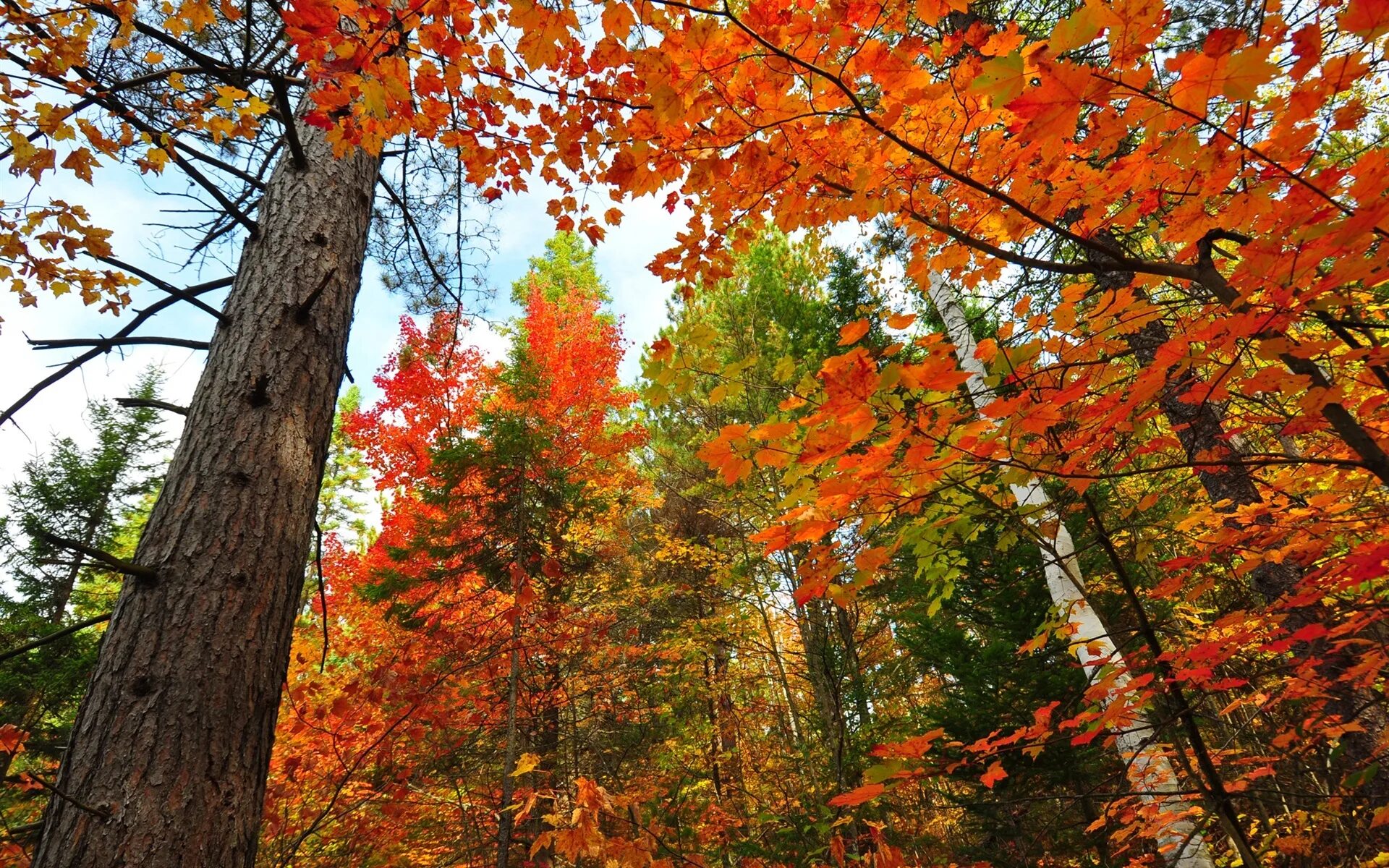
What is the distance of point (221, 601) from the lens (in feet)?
4.95

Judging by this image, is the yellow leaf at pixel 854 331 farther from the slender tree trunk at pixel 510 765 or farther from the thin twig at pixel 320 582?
the slender tree trunk at pixel 510 765

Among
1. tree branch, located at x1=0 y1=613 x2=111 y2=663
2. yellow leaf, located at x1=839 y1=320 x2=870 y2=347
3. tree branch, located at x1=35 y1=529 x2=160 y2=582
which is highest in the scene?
yellow leaf, located at x1=839 y1=320 x2=870 y2=347

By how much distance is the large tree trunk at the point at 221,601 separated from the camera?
128cm

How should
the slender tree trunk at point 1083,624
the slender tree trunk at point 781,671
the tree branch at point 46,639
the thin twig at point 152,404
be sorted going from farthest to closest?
the slender tree trunk at point 781,671 < the slender tree trunk at point 1083,624 < the thin twig at point 152,404 < the tree branch at point 46,639

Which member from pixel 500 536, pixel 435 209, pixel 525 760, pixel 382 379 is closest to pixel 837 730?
pixel 525 760

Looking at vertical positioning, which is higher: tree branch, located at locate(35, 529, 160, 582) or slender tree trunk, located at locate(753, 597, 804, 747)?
slender tree trunk, located at locate(753, 597, 804, 747)

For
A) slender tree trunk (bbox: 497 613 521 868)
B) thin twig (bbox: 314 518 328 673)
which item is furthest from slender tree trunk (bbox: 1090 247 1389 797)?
slender tree trunk (bbox: 497 613 521 868)

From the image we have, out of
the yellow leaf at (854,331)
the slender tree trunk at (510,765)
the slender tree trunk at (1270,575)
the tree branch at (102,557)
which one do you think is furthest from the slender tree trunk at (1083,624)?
the slender tree trunk at (510,765)

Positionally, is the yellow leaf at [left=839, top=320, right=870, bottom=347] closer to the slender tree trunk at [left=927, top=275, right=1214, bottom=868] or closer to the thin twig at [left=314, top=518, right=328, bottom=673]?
the slender tree trunk at [left=927, top=275, right=1214, bottom=868]

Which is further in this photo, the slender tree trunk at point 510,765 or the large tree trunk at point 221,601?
the slender tree trunk at point 510,765

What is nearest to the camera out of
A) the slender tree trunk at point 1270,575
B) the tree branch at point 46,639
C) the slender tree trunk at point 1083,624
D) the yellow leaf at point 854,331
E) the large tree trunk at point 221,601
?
the tree branch at point 46,639

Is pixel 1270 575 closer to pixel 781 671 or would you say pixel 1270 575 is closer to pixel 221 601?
pixel 781 671

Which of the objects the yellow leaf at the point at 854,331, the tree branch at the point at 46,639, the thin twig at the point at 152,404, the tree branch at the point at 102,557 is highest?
the thin twig at the point at 152,404

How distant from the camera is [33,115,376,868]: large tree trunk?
128 cm
